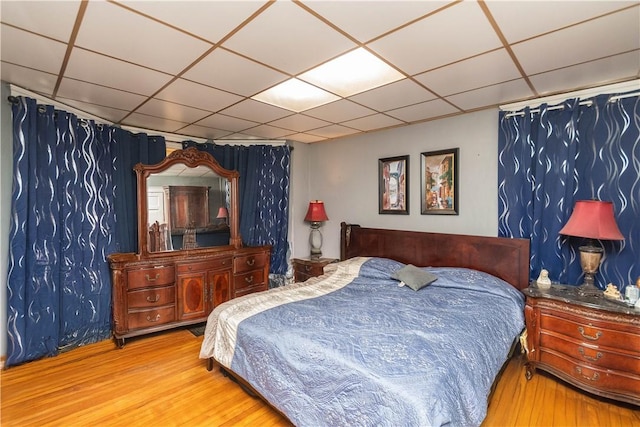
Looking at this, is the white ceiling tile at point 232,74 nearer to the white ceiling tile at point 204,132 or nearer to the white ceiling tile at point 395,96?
the white ceiling tile at point 395,96

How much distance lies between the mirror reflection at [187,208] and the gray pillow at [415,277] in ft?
7.82

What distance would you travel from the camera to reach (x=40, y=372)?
2.56 meters

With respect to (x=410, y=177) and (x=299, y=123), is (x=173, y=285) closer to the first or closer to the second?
(x=299, y=123)

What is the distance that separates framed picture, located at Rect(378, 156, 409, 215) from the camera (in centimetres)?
368

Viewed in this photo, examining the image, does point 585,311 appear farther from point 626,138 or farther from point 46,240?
point 46,240

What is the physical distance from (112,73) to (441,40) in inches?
87.7

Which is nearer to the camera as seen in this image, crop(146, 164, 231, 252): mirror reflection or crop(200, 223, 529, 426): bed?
crop(200, 223, 529, 426): bed

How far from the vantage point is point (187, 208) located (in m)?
3.78

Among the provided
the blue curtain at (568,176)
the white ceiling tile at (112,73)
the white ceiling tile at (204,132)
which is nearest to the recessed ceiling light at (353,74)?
the white ceiling tile at (112,73)

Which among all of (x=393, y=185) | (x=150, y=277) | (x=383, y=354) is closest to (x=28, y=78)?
(x=150, y=277)

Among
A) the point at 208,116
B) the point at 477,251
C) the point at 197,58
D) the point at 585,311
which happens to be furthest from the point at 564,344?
the point at 208,116

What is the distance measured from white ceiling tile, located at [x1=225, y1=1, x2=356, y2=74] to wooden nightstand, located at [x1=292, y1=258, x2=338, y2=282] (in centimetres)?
263

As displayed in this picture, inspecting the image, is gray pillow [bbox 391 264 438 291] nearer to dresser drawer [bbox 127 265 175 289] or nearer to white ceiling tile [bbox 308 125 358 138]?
white ceiling tile [bbox 308 125 358 138]

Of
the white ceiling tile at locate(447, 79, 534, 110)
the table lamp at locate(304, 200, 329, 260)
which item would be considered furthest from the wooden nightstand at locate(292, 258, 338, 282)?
the white ceiling tile at locate(447, 79, 534, 110)
